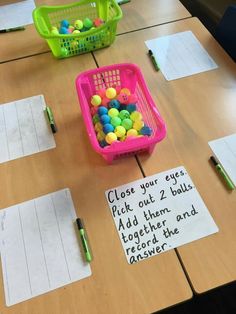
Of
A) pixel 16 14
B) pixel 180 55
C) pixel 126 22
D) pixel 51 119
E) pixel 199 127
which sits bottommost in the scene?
pixel 199 127

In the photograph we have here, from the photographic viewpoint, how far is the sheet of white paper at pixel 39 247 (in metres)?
0.67

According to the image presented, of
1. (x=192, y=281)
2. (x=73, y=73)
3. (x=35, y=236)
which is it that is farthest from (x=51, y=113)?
(x=192, y=281)

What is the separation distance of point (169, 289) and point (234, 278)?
6.1 inches

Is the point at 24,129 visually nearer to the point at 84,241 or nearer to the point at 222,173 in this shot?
the point at 84,241

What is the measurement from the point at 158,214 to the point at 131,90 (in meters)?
0.43

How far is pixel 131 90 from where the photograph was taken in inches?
37.8

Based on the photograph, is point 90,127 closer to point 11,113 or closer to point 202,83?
point 11,113

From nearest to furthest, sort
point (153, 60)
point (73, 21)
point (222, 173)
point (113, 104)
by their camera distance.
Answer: point (222, 173) < point (113, 104) < point (153, 60) < point (73, 21)

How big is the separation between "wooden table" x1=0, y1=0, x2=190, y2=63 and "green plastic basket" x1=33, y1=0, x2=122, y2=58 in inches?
3.4

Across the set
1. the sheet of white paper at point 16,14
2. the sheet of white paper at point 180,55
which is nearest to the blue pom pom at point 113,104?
the sheet of white paper at point 180,55

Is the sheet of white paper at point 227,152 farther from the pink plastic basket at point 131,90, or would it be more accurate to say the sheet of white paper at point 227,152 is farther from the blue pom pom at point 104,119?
the blue pom pom at point 104,119

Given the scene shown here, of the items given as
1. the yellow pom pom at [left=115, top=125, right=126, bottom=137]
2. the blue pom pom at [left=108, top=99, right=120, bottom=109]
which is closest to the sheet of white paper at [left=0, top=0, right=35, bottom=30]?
the blue pom pom at [left=108, top=99, right=120, bottom=109]

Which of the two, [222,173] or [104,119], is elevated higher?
[104,119]

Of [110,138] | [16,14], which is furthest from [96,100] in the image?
[16,14]
